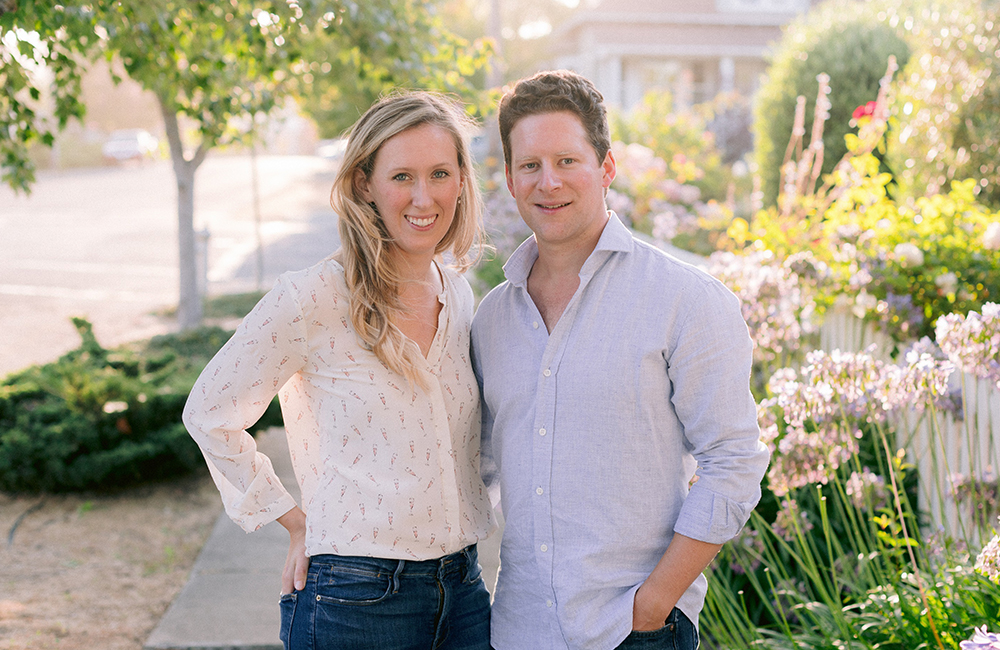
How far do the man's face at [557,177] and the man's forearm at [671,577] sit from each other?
29.5 inches

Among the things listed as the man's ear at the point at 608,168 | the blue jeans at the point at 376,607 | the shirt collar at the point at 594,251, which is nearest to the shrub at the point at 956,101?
the man's ear at the point at 608,168

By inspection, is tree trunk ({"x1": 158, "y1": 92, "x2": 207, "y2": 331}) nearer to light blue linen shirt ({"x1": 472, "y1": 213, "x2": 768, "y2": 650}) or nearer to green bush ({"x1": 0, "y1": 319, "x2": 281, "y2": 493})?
green bush ({"x1": 0, "y1": 319, "x2": 281, "y2": 493})

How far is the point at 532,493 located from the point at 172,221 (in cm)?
2072

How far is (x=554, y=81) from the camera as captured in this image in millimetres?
2004

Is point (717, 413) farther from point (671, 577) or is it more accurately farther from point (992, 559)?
point (992, 559)

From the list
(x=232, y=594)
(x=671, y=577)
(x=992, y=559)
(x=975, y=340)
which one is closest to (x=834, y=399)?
(x=975, y=340)

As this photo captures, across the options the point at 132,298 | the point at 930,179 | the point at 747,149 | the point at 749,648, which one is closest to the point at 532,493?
the point at 749,648

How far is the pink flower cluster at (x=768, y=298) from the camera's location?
320cm

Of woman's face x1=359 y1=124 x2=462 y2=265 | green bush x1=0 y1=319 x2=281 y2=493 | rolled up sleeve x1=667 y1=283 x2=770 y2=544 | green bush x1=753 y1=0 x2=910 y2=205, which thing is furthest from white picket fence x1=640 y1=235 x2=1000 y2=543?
green bush x1=753 y1=0 x2=910 y2=205

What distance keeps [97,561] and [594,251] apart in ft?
11.9

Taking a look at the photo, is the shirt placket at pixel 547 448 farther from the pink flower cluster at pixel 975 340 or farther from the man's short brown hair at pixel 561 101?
the pink flower cluster at pixel 975 340

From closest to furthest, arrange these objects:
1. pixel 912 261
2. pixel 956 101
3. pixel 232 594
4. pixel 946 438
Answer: pixel 946 438 → pixel 912 261 → pixel 232 594 → pixel 956 101

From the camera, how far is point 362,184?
222cm

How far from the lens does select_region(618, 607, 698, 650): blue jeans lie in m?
1.91
